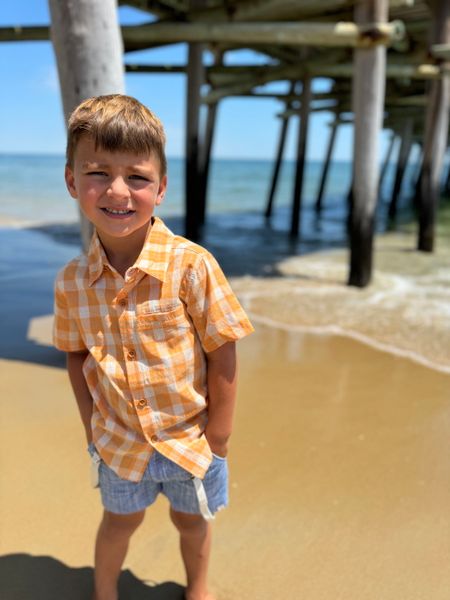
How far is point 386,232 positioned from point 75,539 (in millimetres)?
11463

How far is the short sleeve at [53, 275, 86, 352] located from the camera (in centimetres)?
141

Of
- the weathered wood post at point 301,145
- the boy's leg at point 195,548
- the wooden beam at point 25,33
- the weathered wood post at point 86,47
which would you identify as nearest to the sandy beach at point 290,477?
the boy's leg at point 195,548

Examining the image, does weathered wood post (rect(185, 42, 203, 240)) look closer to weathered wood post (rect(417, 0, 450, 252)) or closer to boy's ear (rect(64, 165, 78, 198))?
weathered wood post (rect(417, 0, 450, 252))

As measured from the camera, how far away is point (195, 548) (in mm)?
1610

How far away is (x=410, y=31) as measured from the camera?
8750mm

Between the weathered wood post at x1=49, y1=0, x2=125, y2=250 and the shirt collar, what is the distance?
1.69m

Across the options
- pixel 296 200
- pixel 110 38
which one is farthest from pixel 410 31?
pixel 110 38

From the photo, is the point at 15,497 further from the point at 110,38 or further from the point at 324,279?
the point at 324,279

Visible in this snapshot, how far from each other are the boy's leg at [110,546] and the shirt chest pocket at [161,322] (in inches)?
22.7

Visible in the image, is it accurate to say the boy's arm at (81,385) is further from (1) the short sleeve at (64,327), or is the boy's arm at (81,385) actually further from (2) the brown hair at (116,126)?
(2) the brown hair at (116,126)

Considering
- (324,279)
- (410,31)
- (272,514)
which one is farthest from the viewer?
(410,31)

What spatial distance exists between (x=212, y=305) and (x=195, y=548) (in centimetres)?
80

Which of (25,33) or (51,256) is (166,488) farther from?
(51,256)

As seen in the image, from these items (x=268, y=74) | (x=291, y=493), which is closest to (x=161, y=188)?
(x=291, y=493)
